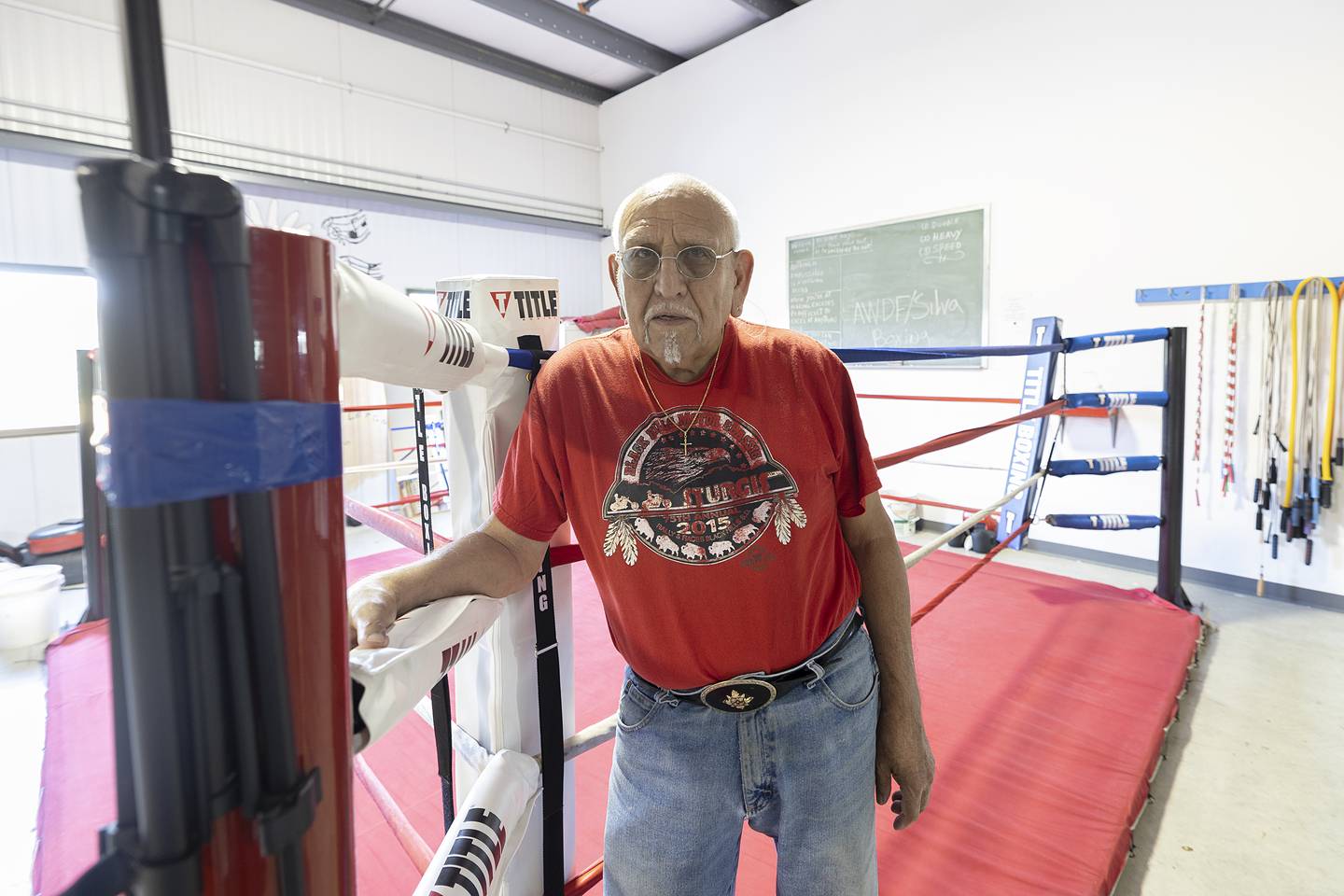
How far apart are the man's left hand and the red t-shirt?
0.69ft

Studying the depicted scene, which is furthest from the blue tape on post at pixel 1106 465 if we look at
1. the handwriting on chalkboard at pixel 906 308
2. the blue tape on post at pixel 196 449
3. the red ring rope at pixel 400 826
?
the blue tape on post at pixel 196 449

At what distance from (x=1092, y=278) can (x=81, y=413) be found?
461 centimetres

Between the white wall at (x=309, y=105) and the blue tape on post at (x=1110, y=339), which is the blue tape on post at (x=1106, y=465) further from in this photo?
the white wall at (x=309, y=105)

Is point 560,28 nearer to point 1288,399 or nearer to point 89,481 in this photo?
point 89,481

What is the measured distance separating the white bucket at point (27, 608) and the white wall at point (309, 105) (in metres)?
2.61

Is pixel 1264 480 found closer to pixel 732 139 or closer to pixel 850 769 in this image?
pixel 850 769

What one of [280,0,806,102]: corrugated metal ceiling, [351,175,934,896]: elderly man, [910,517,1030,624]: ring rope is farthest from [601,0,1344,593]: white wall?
[351,175,934,896]: elderly man

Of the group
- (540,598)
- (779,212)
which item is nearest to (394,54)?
(779,212)

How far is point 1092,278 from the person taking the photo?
3537 millimetres

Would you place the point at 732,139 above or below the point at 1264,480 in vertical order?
above

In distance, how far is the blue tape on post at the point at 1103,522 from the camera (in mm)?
2537

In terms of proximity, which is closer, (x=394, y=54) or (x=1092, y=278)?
(x=1092, y=278)

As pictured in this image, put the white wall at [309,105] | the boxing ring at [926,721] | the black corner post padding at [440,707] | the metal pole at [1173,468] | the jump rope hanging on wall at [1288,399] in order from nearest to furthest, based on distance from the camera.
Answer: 1. the boxing ring at [926,721]
2. the black corner post padding at [440,707]
3. the metal pole at [1173,468]
4. the jump rope hanging on wall at [1288,399]
5. the white wall at [309,105]

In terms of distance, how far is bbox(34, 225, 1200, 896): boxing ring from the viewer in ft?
2.10
